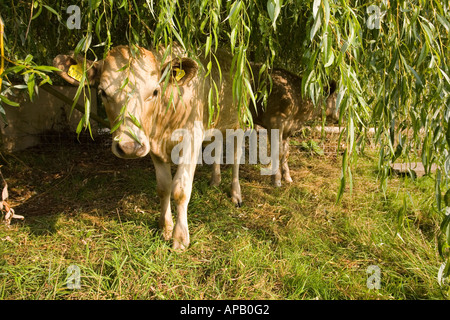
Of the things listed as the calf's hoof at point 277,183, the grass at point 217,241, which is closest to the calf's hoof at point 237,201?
the grass at point 217,241

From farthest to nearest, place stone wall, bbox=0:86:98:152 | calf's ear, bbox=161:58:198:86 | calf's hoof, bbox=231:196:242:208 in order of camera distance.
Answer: stone wall, bbox=0:86:98:152
calf's hoof, bbox=231:196:242:208
calf's ear, bbox=161:58:198:86

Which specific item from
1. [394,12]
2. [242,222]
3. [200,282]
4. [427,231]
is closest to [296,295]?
[200,282]

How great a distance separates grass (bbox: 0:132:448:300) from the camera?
2.40m

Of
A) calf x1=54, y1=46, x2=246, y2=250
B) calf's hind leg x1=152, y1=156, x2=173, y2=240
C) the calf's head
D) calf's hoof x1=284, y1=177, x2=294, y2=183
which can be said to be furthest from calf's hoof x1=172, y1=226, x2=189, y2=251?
calf's hoof x1=284, y1=177, x2=294, y2=183

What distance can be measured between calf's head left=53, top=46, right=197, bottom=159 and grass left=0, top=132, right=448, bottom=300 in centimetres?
81

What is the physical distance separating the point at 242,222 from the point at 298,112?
2.02 m

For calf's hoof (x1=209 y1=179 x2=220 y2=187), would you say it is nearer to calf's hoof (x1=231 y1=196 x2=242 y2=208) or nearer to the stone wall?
calf's hoof (x1=231 y1=196 x2=242 y2=208)

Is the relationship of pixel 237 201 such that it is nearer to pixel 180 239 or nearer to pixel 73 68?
pixel 180 239

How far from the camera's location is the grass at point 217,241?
240 centimetres

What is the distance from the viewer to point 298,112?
489 centimetres

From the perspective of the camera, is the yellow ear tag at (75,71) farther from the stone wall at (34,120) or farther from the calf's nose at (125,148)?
the stone wall at (34,120)

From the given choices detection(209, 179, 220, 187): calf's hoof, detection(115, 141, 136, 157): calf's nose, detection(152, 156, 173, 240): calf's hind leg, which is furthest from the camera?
detection(209, 179, 220, 187): calf's hoof

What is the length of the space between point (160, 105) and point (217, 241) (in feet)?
3.98

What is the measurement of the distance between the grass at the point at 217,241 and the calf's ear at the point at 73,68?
2.52ft
